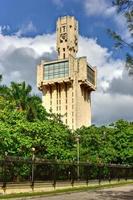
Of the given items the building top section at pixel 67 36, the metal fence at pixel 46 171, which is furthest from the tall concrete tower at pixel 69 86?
the metal fence at pixel 46 171

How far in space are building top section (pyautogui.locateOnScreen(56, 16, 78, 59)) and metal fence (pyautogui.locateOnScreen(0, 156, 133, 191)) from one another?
97967mm

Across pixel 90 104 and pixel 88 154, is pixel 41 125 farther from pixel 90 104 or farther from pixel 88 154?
pixel 90 104

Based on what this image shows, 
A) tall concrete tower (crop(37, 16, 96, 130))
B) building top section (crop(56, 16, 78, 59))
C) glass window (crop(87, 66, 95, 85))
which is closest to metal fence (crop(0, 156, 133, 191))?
tall concrete tower (crop(37, 16, 96, 130))

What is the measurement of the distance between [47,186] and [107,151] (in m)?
36.1

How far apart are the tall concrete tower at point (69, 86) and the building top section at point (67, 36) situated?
106 inches

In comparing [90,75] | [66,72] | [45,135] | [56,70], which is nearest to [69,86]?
[66,72]

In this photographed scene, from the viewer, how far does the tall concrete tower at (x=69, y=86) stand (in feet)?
447

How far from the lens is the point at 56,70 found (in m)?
140

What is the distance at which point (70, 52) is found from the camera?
152m

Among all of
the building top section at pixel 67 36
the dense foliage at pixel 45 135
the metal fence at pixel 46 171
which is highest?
the building top section at pixel 67 36

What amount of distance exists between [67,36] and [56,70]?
17.5m

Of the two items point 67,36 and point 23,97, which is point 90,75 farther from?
point 23,97

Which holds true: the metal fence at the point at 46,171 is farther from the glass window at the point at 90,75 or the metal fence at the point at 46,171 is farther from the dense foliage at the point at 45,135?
the glass window at the point at 90,75

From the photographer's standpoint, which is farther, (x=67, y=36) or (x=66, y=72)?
(x=67, y=36)
